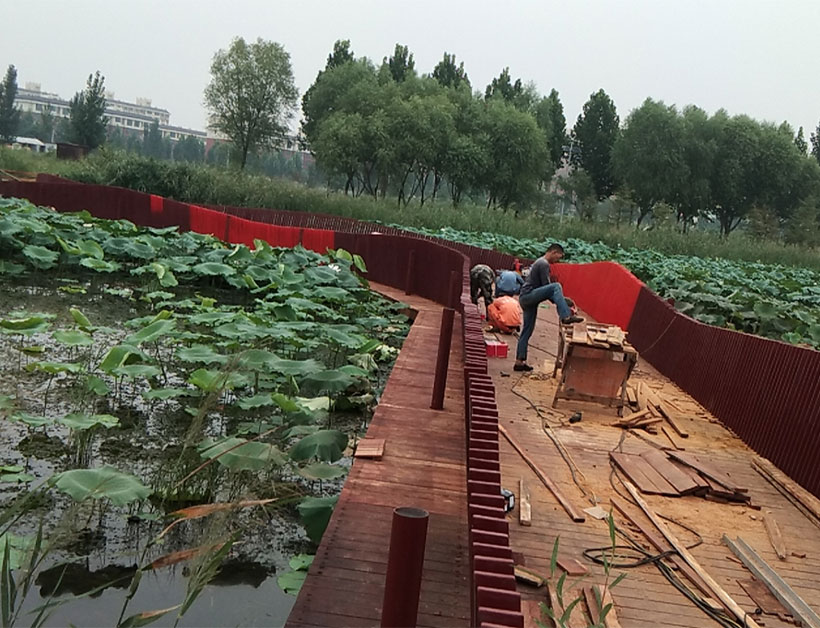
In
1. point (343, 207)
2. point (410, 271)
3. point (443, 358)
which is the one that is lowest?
point (343, 207)

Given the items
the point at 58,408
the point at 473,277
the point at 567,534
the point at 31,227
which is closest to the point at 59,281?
the point at 31,227

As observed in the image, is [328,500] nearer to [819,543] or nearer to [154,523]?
[154,523]

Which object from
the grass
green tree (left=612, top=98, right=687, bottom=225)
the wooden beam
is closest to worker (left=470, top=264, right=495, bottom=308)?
the wooden beam

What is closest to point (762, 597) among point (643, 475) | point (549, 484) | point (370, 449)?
point (549, 484)

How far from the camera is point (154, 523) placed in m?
5.45

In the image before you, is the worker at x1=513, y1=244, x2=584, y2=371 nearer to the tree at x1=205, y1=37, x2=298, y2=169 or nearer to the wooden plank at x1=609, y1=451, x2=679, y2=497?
the wooden plank at x1=609, y1=451, x2=679, y2=497

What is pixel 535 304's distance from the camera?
10867mm

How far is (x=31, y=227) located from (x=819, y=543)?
14.8m

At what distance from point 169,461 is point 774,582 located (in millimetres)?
4025

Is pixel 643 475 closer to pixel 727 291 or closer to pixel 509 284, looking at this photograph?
pixel 509 284

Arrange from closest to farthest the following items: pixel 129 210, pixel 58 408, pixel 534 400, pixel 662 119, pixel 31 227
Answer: pixel 58 408 < pixel 534 400 < pixel 31 227 < pixel 129 210 < pixel 662 119

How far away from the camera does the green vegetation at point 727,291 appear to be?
14.2 meters

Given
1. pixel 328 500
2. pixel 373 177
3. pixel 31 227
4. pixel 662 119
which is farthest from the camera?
pixel 373 177

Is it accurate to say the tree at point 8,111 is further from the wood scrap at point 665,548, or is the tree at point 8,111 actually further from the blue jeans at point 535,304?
the wood scrap at point 665,548
